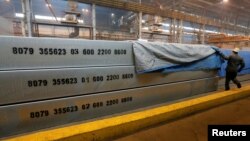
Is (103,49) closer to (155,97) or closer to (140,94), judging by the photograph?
(140,94)

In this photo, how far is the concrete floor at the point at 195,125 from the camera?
9.21 feet

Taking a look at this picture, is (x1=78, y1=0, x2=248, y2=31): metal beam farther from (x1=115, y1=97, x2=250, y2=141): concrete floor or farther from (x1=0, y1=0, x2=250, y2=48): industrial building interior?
(x1=115, y1=97, x2=250, y2=141): concrete floor

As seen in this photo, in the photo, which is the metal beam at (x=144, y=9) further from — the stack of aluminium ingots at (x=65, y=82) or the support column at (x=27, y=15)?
the stack of aluminium ingots at (x=65, y=82)

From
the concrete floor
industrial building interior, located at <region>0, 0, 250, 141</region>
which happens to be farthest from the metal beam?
the concrete floor

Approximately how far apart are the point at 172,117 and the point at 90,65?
199 cm

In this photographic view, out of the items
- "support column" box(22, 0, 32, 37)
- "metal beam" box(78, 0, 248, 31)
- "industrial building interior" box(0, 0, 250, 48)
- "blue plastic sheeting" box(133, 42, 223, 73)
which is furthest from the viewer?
"metal beam" box(78, 0, 248, 31)

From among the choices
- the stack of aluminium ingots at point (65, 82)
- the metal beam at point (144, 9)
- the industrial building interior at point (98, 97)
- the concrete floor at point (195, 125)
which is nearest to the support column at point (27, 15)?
the industrial building interior at point (98, 97)

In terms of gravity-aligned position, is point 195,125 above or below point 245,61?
below

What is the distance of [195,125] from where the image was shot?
3.25m

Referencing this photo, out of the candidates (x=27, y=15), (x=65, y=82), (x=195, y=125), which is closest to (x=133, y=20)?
(x=27, y=15)

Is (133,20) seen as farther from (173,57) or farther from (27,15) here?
(173,57)

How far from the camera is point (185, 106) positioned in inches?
146

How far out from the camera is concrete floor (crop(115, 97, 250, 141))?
281cm

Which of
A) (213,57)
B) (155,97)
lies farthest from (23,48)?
(213,57)
